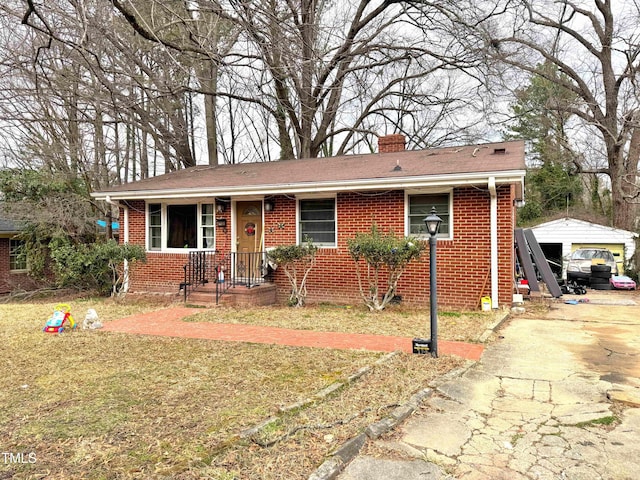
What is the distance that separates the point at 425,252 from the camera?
9.12m

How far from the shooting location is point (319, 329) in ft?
23.7

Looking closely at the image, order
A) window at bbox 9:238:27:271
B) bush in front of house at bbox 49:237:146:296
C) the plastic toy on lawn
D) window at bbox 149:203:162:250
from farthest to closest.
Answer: window at bbox 9:238:27:271
window at bbox 149:203:162:250
bush in front of house at bbox 49:237:146:296
the plastic toy on lawn

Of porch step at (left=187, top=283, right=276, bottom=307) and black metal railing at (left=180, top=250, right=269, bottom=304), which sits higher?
black metal railing at (left=180, top=250, right=269, bottom=304)

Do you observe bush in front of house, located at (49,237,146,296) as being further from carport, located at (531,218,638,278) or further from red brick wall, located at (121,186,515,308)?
carport, located at (531,218,638,278)

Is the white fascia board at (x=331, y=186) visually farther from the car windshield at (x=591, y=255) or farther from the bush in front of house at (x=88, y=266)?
the car windshield at (x=591, y=255)

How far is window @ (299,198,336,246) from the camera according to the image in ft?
33.5

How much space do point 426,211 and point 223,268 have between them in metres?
5.22

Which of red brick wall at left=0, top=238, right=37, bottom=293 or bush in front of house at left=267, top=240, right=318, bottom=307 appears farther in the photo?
red brick wall at left=0, top=238, right=37, bottom=293

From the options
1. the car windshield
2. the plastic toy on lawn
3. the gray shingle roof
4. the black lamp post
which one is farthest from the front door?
the car windshield

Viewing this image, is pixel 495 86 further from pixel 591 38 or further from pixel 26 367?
pixel 26 367

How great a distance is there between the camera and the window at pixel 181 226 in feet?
37.6

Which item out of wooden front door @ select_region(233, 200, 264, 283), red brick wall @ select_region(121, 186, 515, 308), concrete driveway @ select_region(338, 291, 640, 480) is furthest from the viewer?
wooden front door @ select_region(233, 200, 264, 283)

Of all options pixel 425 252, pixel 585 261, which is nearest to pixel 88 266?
pixel 425 252

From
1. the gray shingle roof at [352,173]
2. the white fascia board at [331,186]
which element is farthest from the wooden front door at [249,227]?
the gray shingle roof at [352,173]
